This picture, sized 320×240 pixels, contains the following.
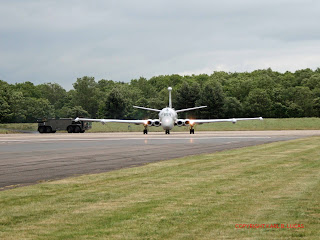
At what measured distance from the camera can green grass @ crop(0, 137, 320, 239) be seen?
8320 millimetres

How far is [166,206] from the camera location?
1054 centimetres

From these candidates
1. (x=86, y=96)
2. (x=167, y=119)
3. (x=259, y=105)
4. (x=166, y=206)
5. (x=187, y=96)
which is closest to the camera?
(x=166, y=206)

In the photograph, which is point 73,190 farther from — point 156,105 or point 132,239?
point 156,105

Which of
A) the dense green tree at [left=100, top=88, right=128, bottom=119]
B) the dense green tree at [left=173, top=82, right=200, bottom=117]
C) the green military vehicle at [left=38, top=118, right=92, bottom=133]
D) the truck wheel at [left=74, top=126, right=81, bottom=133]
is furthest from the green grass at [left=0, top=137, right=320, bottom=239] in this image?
the dense green tree at [left=173, top=82, right=200, bottom=117]

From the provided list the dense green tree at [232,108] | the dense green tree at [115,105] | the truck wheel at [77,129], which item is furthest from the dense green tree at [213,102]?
the truck wheel at [77,129]

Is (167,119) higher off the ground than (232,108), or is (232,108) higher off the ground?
(232,108)

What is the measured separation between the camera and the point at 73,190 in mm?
13289

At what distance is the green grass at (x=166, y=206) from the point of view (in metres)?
8.32

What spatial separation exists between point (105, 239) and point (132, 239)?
40 centimetres

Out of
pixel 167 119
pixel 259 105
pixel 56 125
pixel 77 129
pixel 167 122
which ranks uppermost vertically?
pixel 259 105

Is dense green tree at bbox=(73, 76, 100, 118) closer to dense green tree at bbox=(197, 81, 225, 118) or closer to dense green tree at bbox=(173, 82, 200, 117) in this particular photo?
dense green tree at bbox=(173, 82, 200, 117)

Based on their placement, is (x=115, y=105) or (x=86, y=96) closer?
(x=115, y=105)

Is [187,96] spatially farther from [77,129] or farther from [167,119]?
[167,119]

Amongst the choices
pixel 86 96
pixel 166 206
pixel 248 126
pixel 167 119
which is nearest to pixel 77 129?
pixel 167 119
